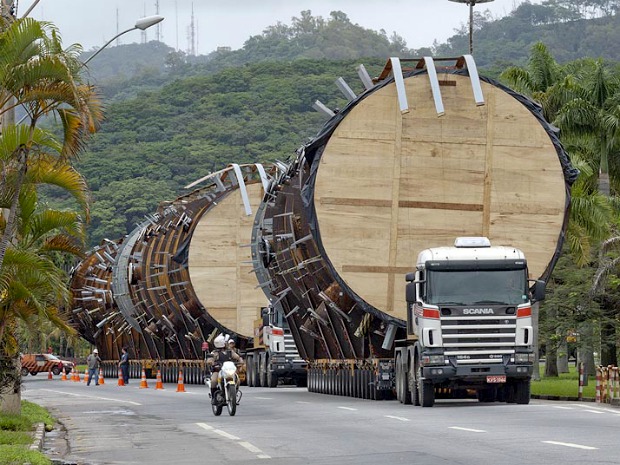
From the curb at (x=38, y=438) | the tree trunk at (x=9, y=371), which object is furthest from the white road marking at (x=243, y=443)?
the tree trunk at (x=9, y=371)

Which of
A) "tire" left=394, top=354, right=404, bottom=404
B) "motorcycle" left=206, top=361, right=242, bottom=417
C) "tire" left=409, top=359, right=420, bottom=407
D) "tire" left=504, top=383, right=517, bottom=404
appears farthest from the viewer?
"tire" left=394, top=354, right=404, bottom=404

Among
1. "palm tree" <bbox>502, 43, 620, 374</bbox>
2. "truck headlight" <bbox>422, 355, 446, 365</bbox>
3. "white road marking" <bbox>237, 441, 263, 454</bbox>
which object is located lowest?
"white road marking" <bbox>237, 441, 263, 454</bbox>

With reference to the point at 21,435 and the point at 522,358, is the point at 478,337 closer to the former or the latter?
the point at 522,358

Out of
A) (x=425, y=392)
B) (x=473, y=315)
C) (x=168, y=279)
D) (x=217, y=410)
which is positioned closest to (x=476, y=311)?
(x=473, y=315)

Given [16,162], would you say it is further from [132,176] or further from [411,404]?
[132,176]

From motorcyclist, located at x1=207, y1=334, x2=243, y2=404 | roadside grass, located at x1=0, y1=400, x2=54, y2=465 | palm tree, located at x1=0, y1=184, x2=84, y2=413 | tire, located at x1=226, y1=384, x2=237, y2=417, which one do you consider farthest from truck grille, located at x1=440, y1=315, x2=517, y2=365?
roadside grass, located at x1=0, y1=400, x2=54, y2=465

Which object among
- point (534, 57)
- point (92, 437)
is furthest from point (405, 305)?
point (534, 57)

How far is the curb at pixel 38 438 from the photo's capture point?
18.9 metres

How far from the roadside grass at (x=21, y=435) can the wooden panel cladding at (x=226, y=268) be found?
52.6 feet

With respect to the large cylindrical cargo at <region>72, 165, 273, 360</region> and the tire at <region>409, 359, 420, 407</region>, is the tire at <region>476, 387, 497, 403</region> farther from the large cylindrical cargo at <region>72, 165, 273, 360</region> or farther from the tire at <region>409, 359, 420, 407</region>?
the large cylindrical cargo at <region>72, 165, 273, 360</region>

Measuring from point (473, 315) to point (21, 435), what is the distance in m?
8.68

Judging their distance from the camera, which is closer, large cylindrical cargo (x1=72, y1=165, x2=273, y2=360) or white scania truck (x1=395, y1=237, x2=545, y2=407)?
white scania truck (x1=395, y1=237, x2=545, y2=407)

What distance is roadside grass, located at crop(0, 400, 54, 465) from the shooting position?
15.7 m

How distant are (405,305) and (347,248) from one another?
5.39 ft
